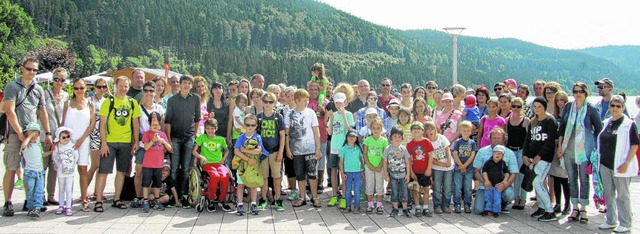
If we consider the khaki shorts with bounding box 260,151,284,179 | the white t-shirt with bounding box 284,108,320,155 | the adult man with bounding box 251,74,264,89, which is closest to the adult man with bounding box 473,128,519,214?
the white t-shirt with bounding box 284,108,320,155

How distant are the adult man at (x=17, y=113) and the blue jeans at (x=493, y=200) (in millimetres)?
5754

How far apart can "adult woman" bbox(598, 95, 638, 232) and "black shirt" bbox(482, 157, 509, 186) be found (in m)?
1.18

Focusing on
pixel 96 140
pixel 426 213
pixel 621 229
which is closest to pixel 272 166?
pixel 426 213

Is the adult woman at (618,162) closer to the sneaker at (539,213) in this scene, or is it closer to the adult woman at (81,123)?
the sneaker at (539,213)

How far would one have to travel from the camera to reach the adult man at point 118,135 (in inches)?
259

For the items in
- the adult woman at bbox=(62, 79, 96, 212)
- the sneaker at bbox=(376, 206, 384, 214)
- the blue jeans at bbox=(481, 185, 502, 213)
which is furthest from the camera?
the sneaker at bbox=(376, 206, 384, 214)

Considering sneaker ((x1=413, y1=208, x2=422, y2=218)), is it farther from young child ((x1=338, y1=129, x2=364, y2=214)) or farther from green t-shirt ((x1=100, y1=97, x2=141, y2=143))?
green t-shirt ((x1=100, y1=97, x2=141, y2=143))

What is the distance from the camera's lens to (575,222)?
6238mm

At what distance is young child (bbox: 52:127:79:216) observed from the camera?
631 cm

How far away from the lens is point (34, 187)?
622 centimetres

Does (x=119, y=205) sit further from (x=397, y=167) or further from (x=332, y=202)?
(x=397, y=167)

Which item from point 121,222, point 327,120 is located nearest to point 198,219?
point 121,222

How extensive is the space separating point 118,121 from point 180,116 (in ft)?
2.63

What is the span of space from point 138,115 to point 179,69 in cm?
11698
